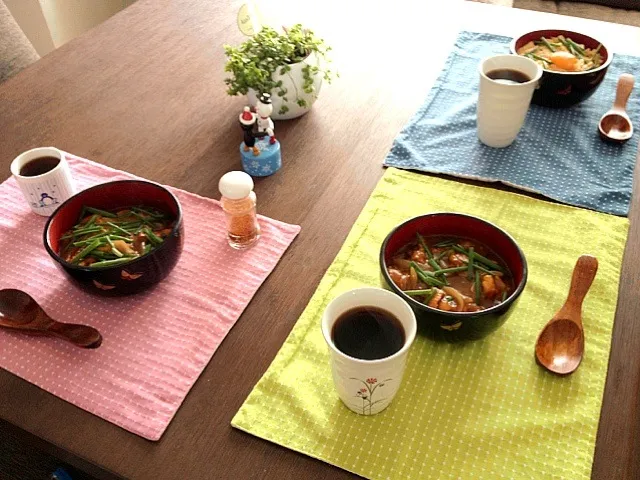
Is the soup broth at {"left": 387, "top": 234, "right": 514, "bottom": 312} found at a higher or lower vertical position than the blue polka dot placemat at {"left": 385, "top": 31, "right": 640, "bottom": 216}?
higher

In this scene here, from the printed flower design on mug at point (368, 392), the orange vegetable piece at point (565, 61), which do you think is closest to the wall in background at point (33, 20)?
the orange vegetable piece at point (565, 61)

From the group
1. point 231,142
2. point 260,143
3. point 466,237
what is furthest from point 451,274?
point 231,142

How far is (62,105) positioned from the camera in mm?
1300

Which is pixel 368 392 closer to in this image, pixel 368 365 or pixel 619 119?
pixel 368 365

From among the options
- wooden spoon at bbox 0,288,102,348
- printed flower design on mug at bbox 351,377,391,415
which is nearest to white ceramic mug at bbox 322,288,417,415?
printed flower design on mug at bbox 351,377,391,415

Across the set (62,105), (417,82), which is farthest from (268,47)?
(62,105)

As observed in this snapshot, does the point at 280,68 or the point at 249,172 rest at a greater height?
the point at 280,68

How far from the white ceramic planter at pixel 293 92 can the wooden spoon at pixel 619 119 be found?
1.84ft

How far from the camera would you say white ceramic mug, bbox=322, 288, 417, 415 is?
66cm

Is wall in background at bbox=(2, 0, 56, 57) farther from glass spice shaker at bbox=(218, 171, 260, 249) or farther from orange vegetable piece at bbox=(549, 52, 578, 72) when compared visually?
orange vegetable piece at bbox=(549, 52, 578, 72)

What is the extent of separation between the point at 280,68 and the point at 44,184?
0.46 meters

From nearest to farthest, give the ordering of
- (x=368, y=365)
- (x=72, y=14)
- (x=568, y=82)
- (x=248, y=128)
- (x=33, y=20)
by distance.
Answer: (x=368, y=365) < (x=248, y=128) < (x=568, y=82) < (x=33, y=20) < (x=72, y=14)

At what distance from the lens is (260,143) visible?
3.54 ft

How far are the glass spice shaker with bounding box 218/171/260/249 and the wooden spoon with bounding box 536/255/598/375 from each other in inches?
18.1
